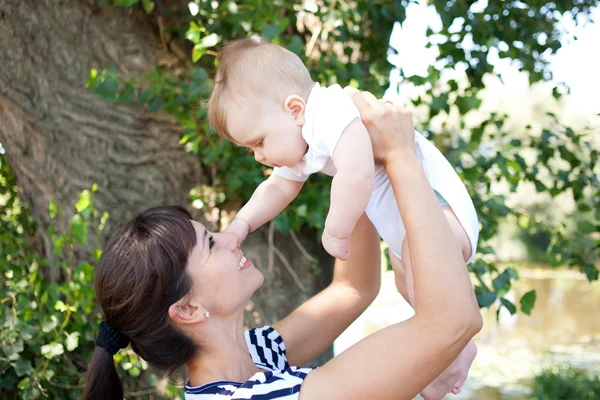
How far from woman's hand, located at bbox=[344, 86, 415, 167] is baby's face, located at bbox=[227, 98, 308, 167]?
0.15 m

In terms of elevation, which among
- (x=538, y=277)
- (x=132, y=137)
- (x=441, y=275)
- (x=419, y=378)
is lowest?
(x=538, y=277)

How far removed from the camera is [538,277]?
11.9 m

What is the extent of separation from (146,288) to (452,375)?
70 centimetres

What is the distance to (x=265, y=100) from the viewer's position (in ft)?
4.70

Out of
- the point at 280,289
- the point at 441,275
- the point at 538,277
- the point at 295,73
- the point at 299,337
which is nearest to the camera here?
the point at 441,275

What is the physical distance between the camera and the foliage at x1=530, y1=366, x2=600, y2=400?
451 cm

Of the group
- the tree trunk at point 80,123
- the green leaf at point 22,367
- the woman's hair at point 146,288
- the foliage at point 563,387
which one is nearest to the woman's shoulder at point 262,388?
the woman's hair at point 146,288

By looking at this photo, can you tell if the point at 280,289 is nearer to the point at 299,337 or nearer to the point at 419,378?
the point at 299,337

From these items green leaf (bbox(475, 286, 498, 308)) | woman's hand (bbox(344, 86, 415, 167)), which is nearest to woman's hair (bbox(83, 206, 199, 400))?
woman's hand (bbox(344, 86, 415, 167))

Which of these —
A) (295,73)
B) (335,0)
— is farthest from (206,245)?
(335,0)

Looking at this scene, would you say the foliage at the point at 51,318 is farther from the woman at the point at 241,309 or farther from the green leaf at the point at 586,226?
the green leaf at the point at 586,226

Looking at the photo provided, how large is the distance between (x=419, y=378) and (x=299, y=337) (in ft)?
1.83

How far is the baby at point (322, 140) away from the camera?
1.33 m

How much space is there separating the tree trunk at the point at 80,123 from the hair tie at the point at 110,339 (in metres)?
1.16
